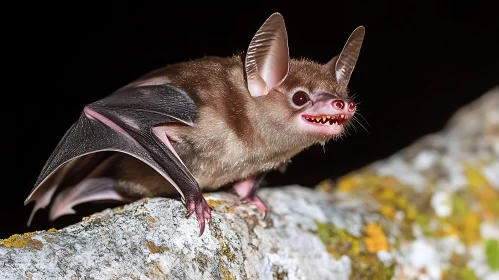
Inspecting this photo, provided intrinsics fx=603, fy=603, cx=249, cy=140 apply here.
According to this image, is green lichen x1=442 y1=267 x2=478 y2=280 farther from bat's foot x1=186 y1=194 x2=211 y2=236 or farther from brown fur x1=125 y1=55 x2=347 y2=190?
bat's foot x1=186 y1=194 x2=211 y2=236

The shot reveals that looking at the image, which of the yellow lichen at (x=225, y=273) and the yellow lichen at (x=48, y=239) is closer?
the yellow lichen at (x=48, y=239)

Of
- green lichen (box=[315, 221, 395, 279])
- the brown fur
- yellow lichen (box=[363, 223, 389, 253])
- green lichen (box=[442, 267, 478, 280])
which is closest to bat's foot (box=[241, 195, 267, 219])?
the brown fur

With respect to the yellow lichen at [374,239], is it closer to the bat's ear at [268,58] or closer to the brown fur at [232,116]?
the brown fur at [232,116]

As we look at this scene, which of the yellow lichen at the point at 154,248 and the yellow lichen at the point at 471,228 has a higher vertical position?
the yellow lichen at the point at 154,248

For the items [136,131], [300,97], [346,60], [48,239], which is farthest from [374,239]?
[48,239]

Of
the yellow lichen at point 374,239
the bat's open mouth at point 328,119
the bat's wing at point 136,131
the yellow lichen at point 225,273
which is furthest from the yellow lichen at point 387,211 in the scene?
the yellow lichen at point 225,273

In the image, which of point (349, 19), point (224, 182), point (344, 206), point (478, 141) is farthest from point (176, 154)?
point (349, 19)

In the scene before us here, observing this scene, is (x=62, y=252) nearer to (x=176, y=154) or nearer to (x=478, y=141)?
(x=176, y=154)
